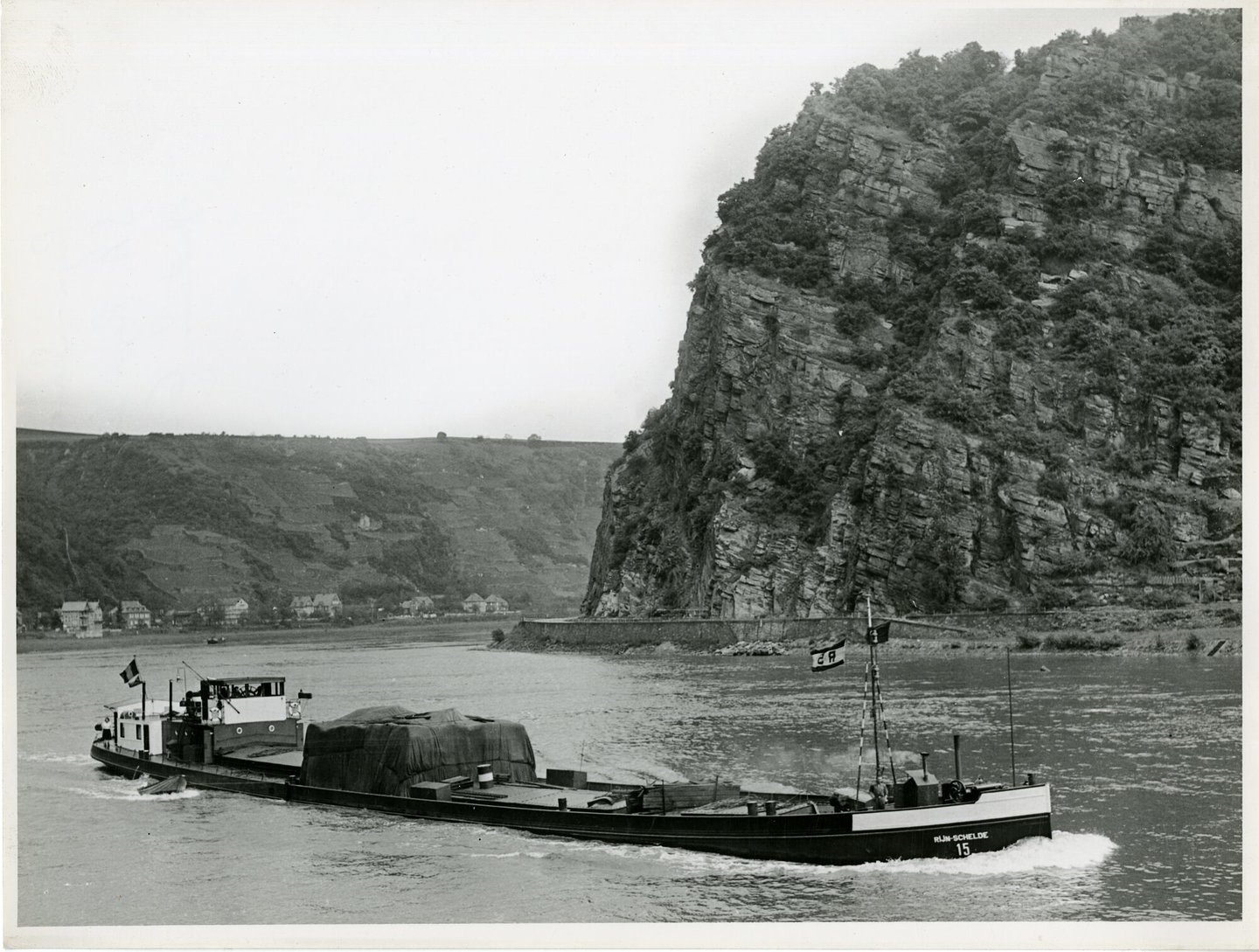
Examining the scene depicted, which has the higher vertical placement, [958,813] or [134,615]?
[958,813]

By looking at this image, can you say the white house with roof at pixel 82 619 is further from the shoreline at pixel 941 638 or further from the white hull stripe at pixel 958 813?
the white hull stripe at pixel 958 813

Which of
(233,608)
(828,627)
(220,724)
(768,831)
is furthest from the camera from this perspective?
(233,608)

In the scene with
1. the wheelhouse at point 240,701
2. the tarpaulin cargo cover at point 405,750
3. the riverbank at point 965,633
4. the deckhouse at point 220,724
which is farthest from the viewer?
the riverbank at point 965,633

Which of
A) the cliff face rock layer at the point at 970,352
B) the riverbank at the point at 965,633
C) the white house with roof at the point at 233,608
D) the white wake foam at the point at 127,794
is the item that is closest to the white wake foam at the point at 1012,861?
the white wake foam at the point at 127,794

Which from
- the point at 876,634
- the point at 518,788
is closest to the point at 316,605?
the point at 518,788

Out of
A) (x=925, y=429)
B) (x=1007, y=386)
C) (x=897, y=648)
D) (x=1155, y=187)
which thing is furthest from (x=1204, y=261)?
(x=897, y=648)

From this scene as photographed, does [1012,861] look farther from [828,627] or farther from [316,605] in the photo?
[316,605]
